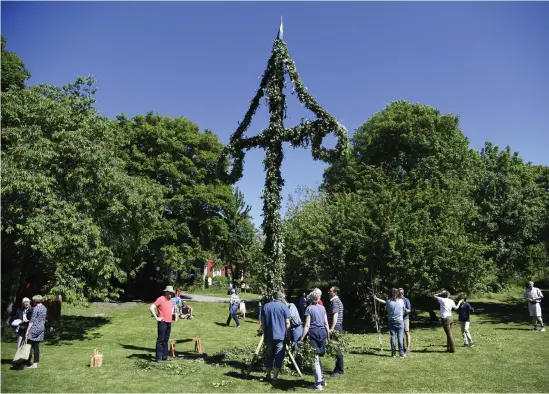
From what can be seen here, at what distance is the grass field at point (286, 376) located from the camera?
28.2 ft

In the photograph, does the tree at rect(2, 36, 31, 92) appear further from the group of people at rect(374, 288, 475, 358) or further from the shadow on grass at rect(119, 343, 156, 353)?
the group of people at rect(374, 288, 475, 358)

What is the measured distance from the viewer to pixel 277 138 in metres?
11.5

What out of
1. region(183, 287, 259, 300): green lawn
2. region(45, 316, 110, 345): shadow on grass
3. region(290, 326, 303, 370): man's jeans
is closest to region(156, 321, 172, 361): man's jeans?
region(290, 326, 303, 370): man's jeans

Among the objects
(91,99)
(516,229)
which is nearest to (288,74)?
(91,99)

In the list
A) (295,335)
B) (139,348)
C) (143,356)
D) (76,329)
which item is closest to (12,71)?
(76,329)

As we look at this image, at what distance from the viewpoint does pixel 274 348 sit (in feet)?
30.2

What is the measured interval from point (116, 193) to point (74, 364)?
8.19m

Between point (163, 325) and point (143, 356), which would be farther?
point (143, 356)

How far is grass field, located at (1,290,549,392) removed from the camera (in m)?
8.61

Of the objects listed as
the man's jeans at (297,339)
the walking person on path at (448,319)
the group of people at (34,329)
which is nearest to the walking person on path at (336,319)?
the man's jeans at (297,339)

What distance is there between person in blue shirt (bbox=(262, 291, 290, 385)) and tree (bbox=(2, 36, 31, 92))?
21.6 metres

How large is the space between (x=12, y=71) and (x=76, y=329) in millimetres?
15674

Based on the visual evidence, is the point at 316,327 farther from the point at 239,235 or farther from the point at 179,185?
the point at 239,235

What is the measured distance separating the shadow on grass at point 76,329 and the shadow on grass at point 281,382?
8.50m
